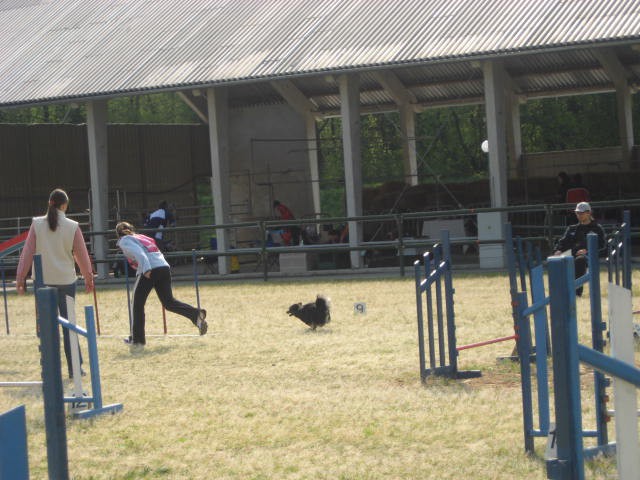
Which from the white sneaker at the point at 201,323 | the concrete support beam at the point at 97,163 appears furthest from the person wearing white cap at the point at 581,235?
the concrete support beam at the point at 97,163

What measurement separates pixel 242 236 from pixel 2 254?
53.7 feet

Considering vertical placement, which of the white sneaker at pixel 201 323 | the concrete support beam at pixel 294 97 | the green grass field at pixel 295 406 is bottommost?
the green grass field at pixel 295 406

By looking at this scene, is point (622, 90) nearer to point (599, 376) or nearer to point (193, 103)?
point (193, 103)

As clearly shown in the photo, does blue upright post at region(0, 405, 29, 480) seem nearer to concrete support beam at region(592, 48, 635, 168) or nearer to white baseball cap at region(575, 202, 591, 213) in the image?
white baseball cap at region(575, 202, 591, 213)

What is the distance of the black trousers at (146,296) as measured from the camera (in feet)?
41.6

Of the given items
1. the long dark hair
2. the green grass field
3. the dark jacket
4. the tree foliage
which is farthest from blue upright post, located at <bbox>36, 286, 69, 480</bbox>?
the tree foliage

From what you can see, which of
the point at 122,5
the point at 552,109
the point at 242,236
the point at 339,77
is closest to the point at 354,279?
the point at 339,77

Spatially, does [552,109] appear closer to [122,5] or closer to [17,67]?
[122,5]

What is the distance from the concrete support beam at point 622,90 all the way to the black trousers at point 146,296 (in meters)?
16.2

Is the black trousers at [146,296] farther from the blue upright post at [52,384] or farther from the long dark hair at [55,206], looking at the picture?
the blue upright post at [52,384]

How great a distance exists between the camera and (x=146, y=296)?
41.8 feet

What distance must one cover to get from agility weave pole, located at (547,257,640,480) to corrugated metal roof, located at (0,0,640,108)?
16805 mm

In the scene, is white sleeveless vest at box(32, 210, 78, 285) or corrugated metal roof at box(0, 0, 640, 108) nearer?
white sleeveless vest at box(32, 210, 78, 285)

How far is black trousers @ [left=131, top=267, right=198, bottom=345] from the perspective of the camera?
499 inches
